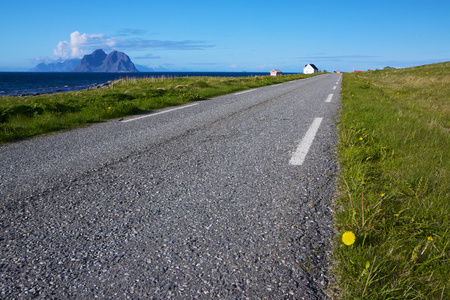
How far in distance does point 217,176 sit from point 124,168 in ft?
3.89

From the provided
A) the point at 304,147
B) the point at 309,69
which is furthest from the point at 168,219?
the point at 309,69

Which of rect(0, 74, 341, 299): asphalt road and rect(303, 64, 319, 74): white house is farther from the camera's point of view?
rect(303, 64, 319, 74): white house

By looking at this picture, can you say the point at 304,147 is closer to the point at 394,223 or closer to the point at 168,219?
the point at 394,223

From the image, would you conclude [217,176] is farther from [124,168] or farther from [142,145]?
[142,145]

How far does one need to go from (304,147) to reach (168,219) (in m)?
2.58

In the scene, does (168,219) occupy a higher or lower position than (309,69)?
lower

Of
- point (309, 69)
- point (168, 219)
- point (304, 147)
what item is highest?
point (309, 69)

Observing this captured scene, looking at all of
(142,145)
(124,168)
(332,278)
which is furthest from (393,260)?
(142,145)

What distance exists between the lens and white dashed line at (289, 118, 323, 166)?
3665 mm

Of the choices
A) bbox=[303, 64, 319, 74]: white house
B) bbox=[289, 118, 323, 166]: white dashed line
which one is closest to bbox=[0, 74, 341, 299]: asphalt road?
bbox=[289, 118, 323, 166]: white dashed line

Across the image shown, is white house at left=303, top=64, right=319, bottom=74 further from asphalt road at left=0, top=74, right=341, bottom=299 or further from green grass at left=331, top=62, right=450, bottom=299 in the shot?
asphalt road at left=0, top=74, right=341, bottom=299

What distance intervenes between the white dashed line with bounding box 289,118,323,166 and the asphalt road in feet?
0.15

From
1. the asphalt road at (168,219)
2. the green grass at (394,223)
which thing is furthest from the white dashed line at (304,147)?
the green grass at (394,223)

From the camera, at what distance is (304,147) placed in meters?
4.27
